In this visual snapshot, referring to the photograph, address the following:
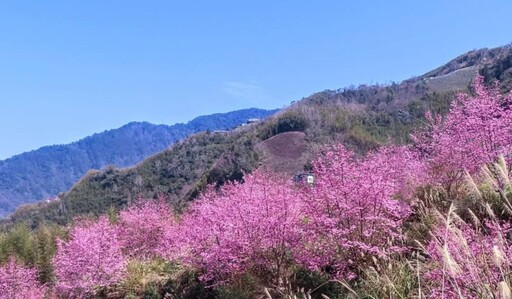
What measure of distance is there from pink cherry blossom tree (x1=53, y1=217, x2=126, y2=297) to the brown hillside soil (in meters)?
107

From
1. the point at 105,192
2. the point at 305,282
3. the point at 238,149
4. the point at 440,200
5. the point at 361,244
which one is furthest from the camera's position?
the point at 105,192

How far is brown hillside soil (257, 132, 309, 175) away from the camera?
410ft

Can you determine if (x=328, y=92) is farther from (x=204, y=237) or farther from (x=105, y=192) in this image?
(x=204, y=237)

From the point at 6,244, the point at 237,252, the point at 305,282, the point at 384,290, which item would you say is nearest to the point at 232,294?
the point at 237,252

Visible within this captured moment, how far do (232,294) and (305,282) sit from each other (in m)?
1.18

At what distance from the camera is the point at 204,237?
30.9 ft

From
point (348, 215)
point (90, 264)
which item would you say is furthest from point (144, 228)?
point (348, 215)

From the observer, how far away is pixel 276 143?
13938 centimetres

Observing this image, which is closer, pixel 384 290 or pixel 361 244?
pixel 384 290

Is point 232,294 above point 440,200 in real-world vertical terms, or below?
below

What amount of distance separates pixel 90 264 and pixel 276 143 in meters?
127

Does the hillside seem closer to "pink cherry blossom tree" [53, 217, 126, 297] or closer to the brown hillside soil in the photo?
the brown hillside soil

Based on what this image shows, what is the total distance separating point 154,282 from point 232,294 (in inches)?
141

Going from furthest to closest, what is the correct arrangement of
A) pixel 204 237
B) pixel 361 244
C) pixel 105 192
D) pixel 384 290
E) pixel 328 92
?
pixel 328 92
pixel 105 192
pixel 204 237
pixel 361 244
pixel 384 290
